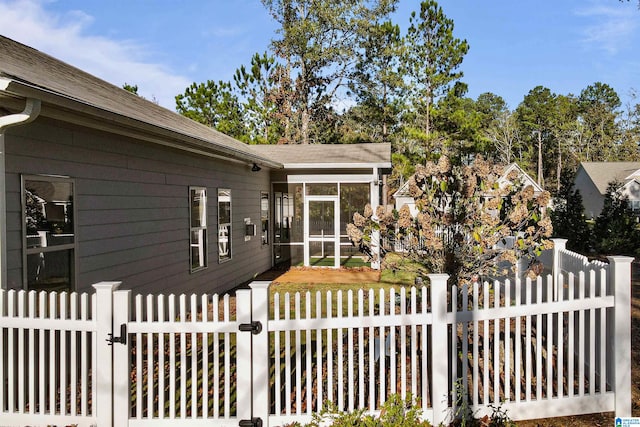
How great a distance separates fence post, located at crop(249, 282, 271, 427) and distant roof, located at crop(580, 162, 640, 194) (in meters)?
33.9

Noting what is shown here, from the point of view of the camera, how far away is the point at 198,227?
25.8 ft

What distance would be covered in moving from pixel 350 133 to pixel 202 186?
19560mm

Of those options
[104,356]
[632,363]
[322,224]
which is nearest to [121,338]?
[104,356]

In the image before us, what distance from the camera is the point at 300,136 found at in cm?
2609

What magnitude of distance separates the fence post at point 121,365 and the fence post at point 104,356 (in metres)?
0.03

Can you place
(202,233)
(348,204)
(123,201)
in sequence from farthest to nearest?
(348,204)
(202,233)
(123,201)

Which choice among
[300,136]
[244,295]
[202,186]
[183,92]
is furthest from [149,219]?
[183,92]

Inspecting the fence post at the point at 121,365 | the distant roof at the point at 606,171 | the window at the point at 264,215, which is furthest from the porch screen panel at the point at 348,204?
the distant roof at the point at 606,171

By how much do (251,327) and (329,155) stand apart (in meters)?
9.93

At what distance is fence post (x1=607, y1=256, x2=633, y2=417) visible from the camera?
362 cm

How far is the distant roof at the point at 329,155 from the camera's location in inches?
457

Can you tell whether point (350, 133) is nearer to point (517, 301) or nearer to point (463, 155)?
point (463, 155)

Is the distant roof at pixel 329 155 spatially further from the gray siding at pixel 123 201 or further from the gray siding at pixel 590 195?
the gray siding at pixel 590 195

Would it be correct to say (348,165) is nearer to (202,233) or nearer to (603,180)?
(202,233)
